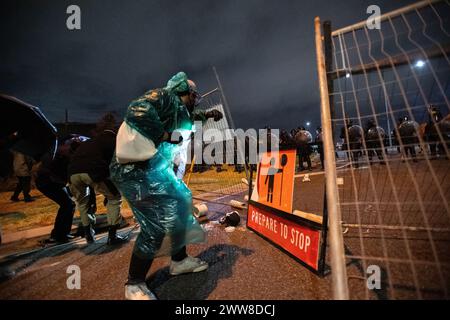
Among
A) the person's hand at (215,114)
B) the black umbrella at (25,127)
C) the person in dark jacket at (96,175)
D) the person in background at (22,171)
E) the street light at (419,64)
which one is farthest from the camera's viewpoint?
the person in background at (22,171)

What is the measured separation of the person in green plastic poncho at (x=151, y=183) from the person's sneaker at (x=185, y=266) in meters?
0.41

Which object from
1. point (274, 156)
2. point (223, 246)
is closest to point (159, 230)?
point (223, 246)

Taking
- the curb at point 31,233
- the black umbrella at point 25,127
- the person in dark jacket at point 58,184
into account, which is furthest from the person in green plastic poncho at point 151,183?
the curb at point 31,233

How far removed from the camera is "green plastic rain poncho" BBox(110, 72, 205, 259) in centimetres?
192

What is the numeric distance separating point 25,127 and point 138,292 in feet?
7.14

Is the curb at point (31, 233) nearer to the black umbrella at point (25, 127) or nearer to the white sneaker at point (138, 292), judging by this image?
the black umbrella at point (25, 127)

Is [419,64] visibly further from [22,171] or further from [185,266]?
[22,171]

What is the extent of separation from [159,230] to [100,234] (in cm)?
287

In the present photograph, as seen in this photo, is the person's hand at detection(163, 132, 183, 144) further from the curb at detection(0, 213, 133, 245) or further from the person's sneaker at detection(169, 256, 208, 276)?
the curb at detection(0, 213, 133, 245)

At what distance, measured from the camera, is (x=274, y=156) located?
126 inches

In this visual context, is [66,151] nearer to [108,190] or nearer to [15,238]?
[108,190]

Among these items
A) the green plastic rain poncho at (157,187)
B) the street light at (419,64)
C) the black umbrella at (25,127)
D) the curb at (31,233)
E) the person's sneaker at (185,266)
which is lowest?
the person's sneaker at (185,266)

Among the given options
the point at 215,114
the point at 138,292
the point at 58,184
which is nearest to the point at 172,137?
the point at 215,114

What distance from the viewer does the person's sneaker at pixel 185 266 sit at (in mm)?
2432
